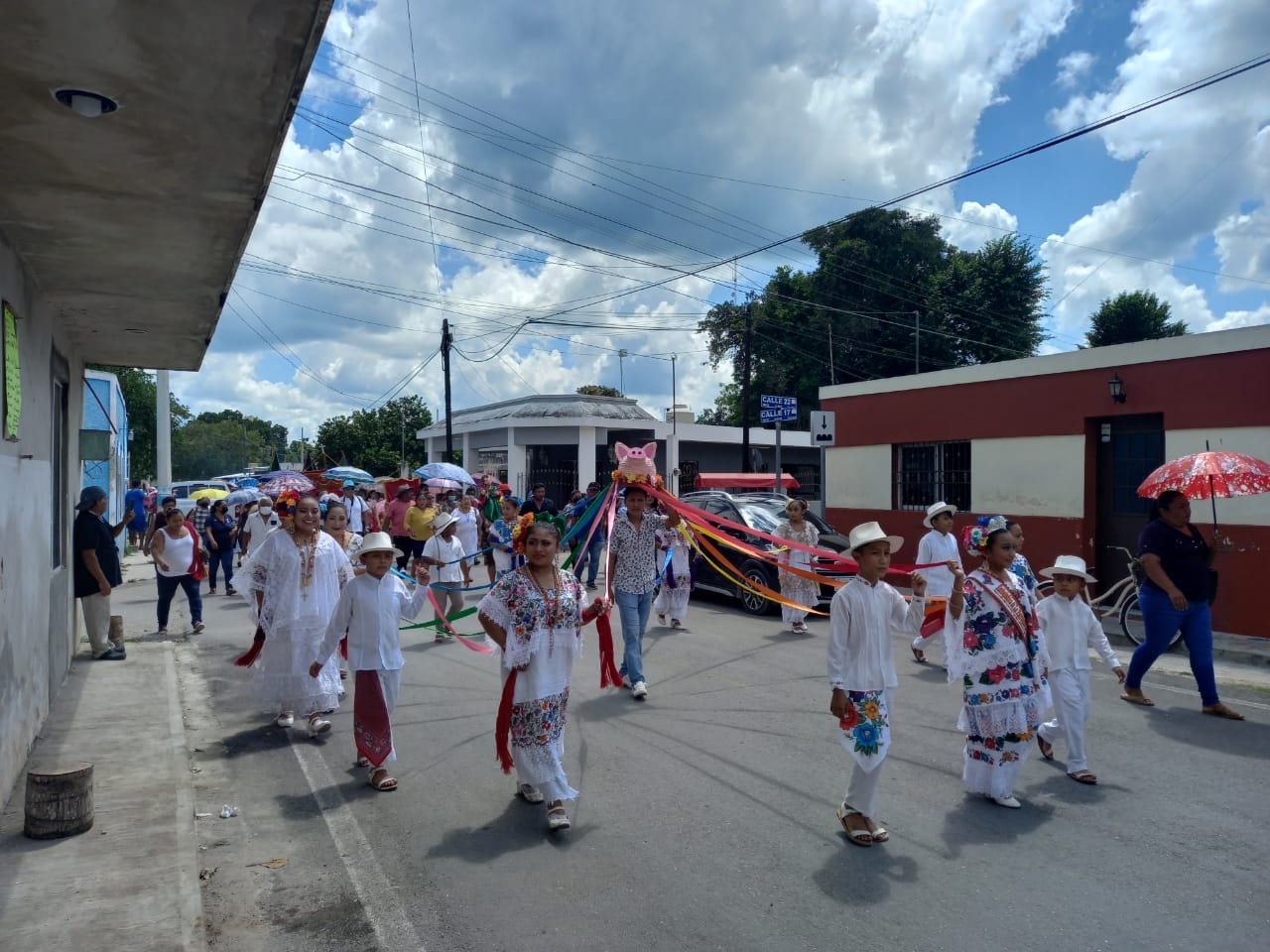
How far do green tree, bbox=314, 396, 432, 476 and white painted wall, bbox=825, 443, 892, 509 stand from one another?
39.2 m

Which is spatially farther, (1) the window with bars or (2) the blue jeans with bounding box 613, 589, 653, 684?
(1) the window with bars

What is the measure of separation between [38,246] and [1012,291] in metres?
34.8

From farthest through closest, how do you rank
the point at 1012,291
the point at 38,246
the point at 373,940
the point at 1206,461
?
the point at 1012,291, the point at 1206,461, the point at 38,246, the point at 373,940

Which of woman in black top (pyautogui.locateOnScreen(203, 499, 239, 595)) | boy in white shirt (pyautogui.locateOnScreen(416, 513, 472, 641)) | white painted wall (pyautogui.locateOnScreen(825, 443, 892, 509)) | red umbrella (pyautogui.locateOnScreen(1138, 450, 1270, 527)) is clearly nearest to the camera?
red umbrella (pyautogui.locateOnScreen(1138, 450, 1270, 527))

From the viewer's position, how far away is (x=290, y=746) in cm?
661

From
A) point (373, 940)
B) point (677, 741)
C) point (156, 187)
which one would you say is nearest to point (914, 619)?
point (677, 741)

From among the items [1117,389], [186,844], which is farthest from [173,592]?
[1117,389]

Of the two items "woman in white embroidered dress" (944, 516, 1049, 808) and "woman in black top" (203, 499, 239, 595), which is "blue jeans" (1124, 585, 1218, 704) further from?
"woman in black top" (203, 499, 239, 595)

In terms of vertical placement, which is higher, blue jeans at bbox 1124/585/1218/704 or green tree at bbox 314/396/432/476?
green tree at bbox 314/396/432/476

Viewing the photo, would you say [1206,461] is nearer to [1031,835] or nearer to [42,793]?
[1031,835]

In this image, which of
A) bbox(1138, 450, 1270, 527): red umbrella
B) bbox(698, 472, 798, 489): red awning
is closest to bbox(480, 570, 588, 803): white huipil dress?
bbox(1138, 450, 1270, 527): red umbrella

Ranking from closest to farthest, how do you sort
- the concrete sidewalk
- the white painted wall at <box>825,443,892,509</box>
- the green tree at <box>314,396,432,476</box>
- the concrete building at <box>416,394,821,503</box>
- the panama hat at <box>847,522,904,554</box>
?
1. the concrete sidewalk
2. the panama hat at <box>847,522,904,554</box>
3. the white painted wall at <box>825,443,892,509</box>
4. the concrete building at <box>416,394,821,503</box>
5. the green tree at <box>314,396,432,476</box>

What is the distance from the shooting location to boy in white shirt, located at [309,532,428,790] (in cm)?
565

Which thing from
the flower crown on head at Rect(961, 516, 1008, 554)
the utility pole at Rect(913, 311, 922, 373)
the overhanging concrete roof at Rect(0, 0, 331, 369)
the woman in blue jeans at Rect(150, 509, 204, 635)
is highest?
the utility pole at Rect(913, 311, 922, 373)
